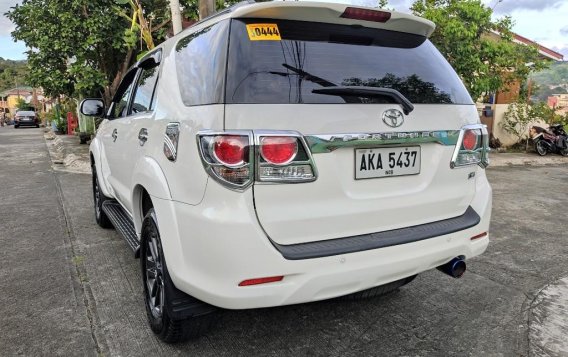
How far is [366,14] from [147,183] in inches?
59.7

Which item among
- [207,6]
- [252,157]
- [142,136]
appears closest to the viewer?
[252,157]

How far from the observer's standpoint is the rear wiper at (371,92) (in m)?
2.08

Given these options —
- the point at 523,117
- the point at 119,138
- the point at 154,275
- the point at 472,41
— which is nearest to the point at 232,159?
the point at 154,275

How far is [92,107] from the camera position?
14.2 feet

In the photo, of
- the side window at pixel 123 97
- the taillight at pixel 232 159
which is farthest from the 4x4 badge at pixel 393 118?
the side window at pixel 123 97

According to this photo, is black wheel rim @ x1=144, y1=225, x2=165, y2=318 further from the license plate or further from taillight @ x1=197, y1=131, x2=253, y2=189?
the license plate

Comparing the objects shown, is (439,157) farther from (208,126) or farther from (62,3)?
(62,3)

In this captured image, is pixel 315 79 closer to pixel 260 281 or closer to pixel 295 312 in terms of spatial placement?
pixel 260 281

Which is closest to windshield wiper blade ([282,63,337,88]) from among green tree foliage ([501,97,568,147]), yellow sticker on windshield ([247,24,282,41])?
yellow sticker on windshield ([247,24,282,41])

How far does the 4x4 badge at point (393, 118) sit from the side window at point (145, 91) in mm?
1509

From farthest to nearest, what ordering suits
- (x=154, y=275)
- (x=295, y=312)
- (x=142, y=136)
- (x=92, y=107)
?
1. (x=92, y=107)
2. (x=295, y=312)
3. (x=142, y=136)
4. (x=154, y=275)

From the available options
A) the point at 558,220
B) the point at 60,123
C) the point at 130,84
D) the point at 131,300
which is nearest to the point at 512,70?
the point at 558,220

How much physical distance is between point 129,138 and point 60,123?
2090 centimetres

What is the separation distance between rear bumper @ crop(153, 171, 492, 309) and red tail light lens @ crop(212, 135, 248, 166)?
0.13 meters
